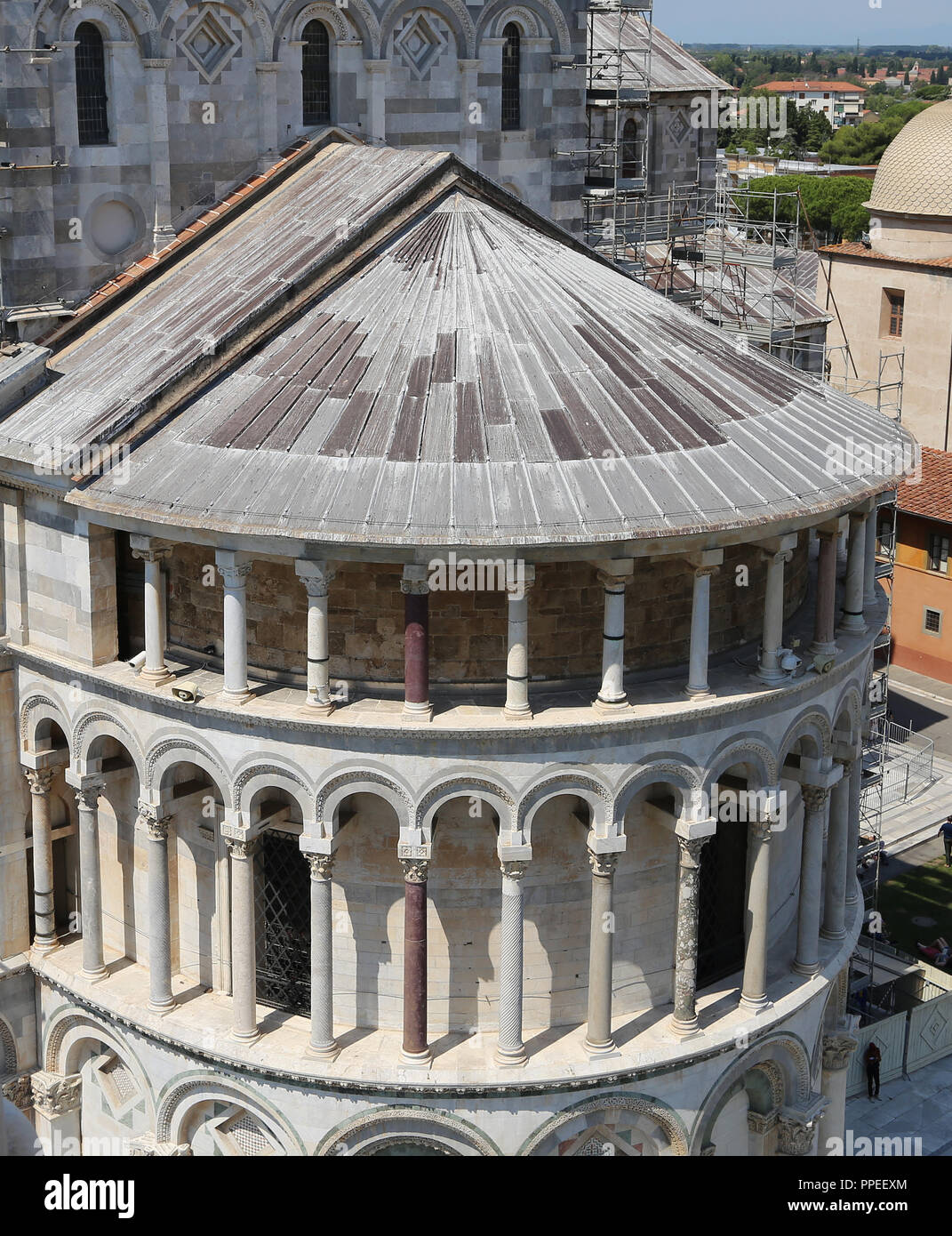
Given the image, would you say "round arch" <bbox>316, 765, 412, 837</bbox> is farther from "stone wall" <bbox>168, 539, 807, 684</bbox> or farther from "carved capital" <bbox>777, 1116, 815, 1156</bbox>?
"carved capital" <bbox>777, 1116, 815, 1156</bbox>

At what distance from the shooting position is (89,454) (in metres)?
32.9

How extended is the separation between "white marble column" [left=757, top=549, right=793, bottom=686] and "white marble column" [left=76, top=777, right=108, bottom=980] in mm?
13006

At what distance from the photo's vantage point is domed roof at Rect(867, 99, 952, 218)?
79.3 metres

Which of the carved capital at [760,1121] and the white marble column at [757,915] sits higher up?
the white marble column at [757,915]

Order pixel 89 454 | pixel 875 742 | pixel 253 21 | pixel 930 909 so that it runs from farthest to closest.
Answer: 1. pixel 875 742
2. pixel 930 909
3. pixel 253 21
4. pixel 89 454

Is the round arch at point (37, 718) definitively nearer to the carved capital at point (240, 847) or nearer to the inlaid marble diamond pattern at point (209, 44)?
the carved capital at point (240, 847)

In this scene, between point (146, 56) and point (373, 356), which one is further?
point (146, 56)

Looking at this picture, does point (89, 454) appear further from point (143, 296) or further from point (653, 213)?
point (653, 213)

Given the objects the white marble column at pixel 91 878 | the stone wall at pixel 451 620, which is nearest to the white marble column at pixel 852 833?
the stone wall at pixel 451 620

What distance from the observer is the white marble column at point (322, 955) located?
110 feet

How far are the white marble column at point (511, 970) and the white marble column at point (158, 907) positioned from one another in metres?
6.48

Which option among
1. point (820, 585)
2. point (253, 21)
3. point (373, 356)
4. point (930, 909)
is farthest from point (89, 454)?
point (930, 909)

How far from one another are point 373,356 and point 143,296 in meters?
6.52

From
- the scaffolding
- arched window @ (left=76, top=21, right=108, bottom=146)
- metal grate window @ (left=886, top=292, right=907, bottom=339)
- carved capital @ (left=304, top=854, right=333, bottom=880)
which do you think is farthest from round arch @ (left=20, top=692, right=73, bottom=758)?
metal grate window @ (left=886, top=292, right=907, bottom=339)
